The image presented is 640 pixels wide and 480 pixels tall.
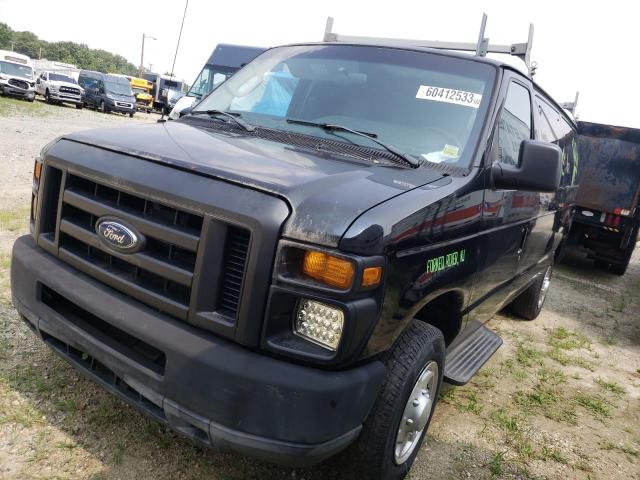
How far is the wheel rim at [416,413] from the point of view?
2521mm

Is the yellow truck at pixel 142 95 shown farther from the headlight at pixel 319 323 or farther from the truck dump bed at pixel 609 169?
the headlight at pixel 319 323

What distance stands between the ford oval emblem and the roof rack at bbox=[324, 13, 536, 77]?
85.3 inches

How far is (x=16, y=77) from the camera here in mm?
25297

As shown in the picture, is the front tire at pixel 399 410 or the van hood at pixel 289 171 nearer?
the van hood at pixel 289 171

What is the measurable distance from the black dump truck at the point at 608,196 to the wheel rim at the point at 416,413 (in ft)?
23.8

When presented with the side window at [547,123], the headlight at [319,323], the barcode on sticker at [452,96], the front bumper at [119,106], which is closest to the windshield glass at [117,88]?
the front bumper at [119,106]

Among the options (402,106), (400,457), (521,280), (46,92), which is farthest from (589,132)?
(46,92)

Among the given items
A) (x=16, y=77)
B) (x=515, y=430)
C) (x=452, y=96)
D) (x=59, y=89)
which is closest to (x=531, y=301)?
(x=515, y=430)

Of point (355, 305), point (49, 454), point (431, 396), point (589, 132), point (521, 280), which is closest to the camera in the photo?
point (355, 305)

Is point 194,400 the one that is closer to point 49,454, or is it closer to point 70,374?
point 49,454

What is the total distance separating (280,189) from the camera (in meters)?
1.99

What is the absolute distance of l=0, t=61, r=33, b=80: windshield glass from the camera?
83.9 ft

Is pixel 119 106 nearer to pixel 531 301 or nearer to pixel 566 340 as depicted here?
pixel 531 301

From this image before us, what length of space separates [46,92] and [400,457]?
103ft
